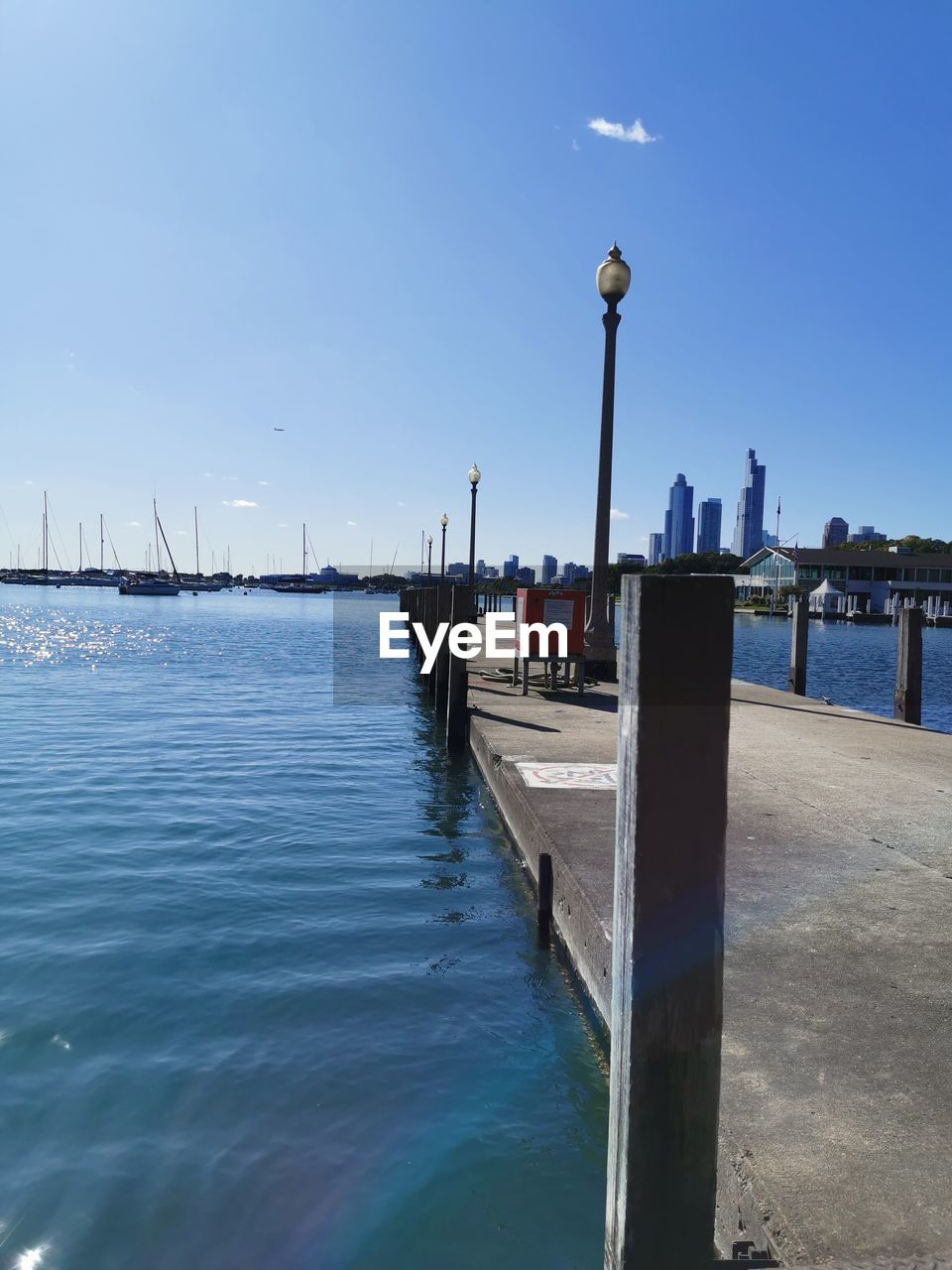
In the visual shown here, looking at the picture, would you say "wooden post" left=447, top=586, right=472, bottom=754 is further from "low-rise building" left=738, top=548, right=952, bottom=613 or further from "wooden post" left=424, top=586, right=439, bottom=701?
"low-rise building" left=738, top=548, right=952, bottom=613

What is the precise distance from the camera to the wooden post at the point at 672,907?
7.64 ft

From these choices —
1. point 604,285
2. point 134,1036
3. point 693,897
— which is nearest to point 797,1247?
point 693,897

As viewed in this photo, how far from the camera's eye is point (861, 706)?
23.1 m

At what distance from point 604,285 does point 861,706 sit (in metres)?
13.9

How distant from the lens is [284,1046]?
523cm

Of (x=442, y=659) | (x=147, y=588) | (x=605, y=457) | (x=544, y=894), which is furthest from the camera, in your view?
(x=147, y=588)

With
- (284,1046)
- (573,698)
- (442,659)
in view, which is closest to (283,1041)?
(284,1046)

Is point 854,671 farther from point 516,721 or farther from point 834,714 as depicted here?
point 516,721

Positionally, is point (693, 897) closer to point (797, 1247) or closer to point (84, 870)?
point (797, 1247)

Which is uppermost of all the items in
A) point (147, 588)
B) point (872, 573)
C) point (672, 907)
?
point (872, 573)

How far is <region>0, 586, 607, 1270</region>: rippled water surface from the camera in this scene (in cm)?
380

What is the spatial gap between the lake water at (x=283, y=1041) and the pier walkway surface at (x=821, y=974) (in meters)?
0.73

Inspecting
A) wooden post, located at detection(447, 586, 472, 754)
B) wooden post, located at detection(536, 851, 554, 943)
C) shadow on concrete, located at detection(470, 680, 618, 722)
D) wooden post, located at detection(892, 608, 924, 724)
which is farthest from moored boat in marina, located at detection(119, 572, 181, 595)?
wooden post, located at detection(536, 851, 554, 943)

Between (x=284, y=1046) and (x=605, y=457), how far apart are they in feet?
37.5
